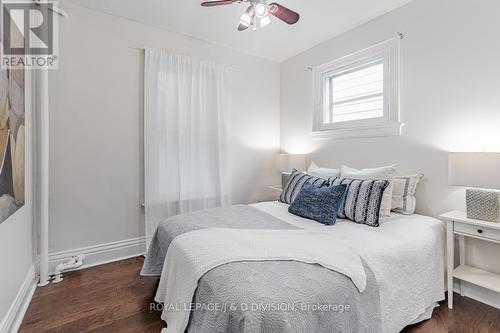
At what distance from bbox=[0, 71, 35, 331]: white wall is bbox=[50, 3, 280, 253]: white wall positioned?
23 cm

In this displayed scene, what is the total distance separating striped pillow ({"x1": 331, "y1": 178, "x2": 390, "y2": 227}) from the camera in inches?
75.1

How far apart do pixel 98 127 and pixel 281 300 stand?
251 centimetres

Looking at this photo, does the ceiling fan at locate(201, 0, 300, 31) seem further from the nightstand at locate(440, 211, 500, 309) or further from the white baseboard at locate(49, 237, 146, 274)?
the white baseboard at locate(49, 237, 146, 274)

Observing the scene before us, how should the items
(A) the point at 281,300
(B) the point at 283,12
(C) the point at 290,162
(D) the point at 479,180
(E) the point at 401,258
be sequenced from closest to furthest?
1. (A) the point at 281,300
2. (E) the point at 401,258
3. (D) the point at 479,180
4. (B) the point at 283,12
5. (C) the point at 290,162

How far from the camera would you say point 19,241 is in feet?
5.98

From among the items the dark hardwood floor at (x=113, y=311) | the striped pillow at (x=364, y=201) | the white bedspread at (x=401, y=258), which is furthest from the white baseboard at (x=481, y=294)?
the striped pillow at (x=364, y=201)

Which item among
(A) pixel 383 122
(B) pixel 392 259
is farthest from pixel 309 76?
(B) pixel 392 259

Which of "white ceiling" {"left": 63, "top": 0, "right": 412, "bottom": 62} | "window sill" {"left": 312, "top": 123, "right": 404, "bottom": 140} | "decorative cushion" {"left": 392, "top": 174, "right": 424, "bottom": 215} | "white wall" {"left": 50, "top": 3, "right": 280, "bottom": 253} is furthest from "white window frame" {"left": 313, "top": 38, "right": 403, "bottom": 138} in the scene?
"white wall" {"left": 50, "top": 3, "right": 280, "bottom": 253}

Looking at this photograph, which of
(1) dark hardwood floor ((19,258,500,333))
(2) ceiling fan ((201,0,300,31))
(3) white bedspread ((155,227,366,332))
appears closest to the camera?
(3) white bedspread ((155,227,366,332))

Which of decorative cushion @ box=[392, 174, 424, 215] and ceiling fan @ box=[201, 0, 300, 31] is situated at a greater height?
ceiling fan @ box=[201, 0, 300, 31]

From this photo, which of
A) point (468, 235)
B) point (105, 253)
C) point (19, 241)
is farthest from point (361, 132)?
point (19, 241)

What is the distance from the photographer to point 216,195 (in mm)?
3221

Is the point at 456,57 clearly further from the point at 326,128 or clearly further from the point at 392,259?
the point at 392,259

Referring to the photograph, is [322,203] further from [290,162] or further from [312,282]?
[290,162]
